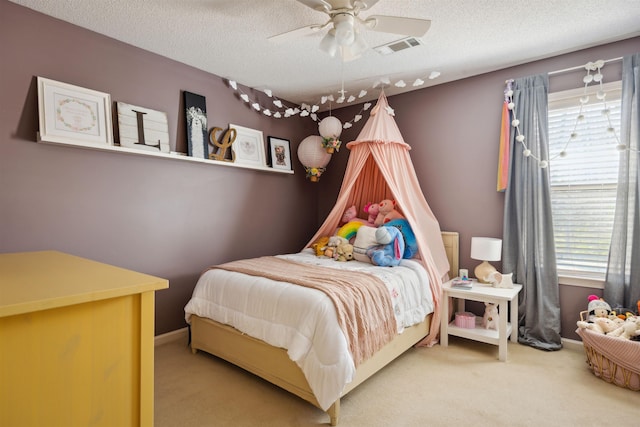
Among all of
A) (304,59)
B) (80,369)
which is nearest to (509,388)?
(80,369)

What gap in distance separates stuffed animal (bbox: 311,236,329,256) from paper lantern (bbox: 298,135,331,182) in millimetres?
917

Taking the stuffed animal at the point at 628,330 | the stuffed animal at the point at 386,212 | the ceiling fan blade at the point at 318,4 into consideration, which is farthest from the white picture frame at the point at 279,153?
the stuffed animal at the point at 628,330

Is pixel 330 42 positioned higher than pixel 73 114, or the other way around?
pixel 330 42

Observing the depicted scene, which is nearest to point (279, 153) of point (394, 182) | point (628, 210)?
point (394, 182)

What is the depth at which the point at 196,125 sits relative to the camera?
3.37 m

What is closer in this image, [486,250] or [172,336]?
[486,250]

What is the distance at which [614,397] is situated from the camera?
7.41ft

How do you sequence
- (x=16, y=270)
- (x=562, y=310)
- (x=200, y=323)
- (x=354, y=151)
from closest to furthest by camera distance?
(x=16, y=270)
(x=200, y=323)
(x=562, y=310)
(x=354, y=151)

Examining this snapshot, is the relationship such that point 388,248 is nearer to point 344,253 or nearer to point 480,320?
point 344,253

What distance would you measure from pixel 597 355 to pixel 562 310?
2.04 feet

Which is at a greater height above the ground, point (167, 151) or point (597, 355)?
point (167, 151)

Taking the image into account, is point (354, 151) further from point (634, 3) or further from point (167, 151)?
point (634, 3)

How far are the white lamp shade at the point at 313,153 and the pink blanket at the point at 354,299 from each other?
5.70ft

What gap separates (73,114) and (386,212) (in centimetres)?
279
